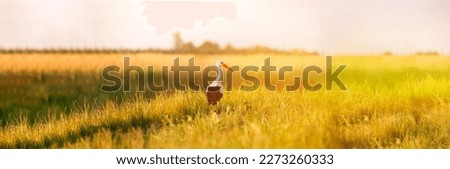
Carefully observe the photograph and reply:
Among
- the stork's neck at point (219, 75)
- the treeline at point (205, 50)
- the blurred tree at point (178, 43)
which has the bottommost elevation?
the stork's neck at point (219, 75)

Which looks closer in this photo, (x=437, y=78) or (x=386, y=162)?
(x=386, y=162)

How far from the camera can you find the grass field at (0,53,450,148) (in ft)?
18.0

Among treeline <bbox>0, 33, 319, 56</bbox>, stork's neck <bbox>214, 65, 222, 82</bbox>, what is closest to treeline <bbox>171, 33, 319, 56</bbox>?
treeline <bbox>0, 33, 319, 56</bbox>

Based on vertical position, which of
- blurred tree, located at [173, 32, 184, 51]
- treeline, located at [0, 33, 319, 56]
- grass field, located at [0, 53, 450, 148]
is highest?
blurred tree, located at [173, 32, 184, 51]

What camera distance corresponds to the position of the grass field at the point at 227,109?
18.0 feet

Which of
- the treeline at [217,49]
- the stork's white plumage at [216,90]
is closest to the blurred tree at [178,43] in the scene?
the treeline at [217,49]

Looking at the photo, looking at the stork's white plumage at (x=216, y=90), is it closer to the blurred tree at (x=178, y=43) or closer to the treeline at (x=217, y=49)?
the treeline at (x=217, y=49)

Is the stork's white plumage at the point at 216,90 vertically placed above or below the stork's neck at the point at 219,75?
below

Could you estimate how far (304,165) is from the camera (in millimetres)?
5527

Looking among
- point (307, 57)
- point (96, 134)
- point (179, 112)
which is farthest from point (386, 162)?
point (96, 134)

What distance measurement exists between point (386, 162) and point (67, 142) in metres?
2.13

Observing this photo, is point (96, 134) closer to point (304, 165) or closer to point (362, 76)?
point (304, 165)

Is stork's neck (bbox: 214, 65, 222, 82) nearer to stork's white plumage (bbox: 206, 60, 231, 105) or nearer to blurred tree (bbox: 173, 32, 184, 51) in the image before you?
stork's white plumage (bbox: 206, 60, 231, 105)

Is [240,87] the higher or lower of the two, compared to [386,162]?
higher
